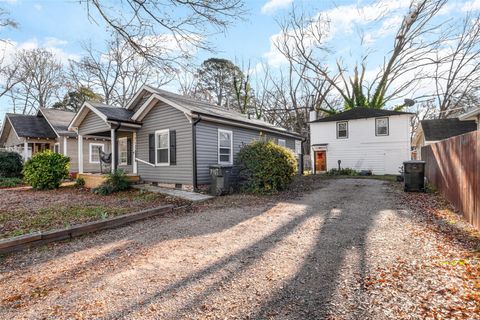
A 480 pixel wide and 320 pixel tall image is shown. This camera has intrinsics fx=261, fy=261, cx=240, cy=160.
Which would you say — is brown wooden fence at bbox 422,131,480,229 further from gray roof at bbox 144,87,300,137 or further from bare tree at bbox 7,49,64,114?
bare tree at bbox 7,49,64,114

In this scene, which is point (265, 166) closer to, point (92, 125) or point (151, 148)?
point (151, 148)

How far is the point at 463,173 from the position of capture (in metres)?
5.77

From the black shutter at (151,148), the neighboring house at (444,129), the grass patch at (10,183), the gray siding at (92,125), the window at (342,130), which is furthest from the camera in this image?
the window at (342,130)

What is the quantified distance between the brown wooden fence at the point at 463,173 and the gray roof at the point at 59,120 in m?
20.5

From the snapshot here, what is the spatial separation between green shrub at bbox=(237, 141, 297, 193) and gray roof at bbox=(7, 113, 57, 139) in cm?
1705

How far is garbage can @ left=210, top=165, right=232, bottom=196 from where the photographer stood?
9906mm

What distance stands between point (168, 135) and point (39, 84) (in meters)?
26.6

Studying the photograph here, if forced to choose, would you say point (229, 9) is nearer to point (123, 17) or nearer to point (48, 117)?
point (123, 17)

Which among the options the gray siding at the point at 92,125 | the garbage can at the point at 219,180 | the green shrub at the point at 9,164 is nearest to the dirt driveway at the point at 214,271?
the garbage can at the point at 219,180

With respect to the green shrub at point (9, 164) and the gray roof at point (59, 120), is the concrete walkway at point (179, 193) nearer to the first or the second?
the gray roof at point (59, 120)

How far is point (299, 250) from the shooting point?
420 cm

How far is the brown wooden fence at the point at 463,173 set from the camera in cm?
491

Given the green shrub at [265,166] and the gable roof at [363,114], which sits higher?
the gable roof at [363,114]

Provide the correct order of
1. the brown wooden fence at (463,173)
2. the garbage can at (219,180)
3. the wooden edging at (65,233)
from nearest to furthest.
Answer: the wooden edging at (65,233) → the brown wooden fence at (463,173) → the garbage can at (219,180)
